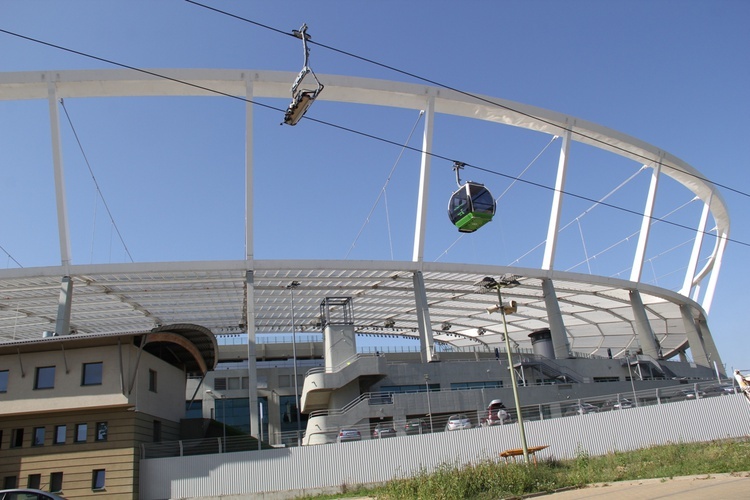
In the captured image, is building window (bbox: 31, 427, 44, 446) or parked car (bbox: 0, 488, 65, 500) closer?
parked car (bbox: 0, 488, 65, 500)

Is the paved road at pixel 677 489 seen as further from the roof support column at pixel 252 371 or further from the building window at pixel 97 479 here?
the roof support column at pixel 252 371

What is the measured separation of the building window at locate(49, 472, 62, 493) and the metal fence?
3.15 meters

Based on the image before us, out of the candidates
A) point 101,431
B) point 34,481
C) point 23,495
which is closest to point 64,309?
point 101,431

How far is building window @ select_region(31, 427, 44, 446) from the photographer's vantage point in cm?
2436

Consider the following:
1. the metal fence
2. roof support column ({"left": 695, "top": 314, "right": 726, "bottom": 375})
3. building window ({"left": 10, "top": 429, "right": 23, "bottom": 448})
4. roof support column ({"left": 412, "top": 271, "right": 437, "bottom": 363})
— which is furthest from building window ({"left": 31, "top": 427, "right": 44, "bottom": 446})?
roof support column ({"left": 695, "top": 314, "right": 726, "bottom": 375})

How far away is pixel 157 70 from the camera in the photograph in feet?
106

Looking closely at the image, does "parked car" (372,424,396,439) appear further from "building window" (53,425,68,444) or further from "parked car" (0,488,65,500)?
"parked car" (0,488,65,500)

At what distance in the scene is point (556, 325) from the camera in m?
44.1

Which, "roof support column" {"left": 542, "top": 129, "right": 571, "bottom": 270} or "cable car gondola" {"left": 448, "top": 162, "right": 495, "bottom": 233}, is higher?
"roof support column" {"left": 542, "top": 129, "right": 571, "bottom": 270}

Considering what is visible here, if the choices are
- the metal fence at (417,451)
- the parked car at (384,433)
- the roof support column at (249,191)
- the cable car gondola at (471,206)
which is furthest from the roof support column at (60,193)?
the cable car gondola at (471,206)

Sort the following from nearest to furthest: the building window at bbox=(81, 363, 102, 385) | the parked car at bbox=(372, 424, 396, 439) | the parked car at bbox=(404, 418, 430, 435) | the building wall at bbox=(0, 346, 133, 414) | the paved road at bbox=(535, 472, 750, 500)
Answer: the paved road at bbox=(535, 472, 750, 500)
the building wall at bbox=(0, 346, 133, 414)
the building window at bbox=(81, 363, 102, 385)
the parked car at bbox=(372, 424, 396, 439)
the parked car at bbox=(404, 418, 430, 435)

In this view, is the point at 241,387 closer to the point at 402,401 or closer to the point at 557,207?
the point at 402,401

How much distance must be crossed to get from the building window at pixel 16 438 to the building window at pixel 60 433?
59.6 inches

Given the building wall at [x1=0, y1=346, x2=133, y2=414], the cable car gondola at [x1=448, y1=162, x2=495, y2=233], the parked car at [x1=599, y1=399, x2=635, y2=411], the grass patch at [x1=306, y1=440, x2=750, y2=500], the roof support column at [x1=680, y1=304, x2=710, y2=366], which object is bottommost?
the grass patch at [x1=306, y1=440, x2=750, y2=500]
